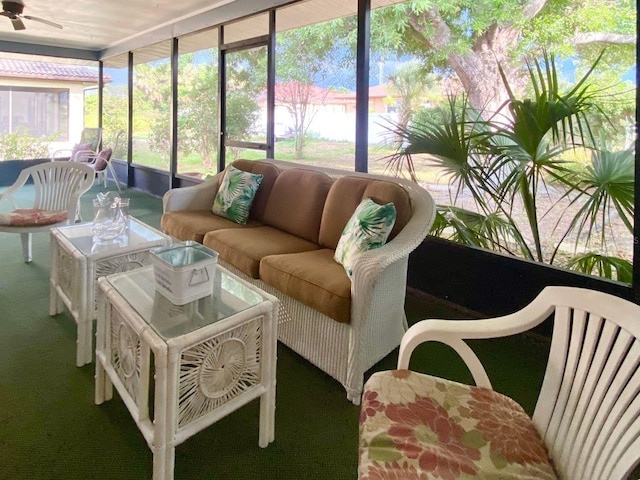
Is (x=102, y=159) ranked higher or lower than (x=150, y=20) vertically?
lower

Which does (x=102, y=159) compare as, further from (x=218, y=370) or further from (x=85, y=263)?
(x=218, y=370)

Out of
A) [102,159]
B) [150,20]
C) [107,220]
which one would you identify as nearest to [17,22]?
[150,20]

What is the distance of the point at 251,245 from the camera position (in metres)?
2.47

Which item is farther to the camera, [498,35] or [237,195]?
[237,195]

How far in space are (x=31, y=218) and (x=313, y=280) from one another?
2.31 m

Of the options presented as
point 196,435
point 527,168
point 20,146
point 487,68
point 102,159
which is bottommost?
point 196,435

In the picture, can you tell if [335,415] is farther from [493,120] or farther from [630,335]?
[493,120]

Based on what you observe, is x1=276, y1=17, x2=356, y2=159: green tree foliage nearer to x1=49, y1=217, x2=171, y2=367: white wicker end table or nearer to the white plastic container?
Answer: x1=49, y1=217, x2=171, y2=367: white wicker end table

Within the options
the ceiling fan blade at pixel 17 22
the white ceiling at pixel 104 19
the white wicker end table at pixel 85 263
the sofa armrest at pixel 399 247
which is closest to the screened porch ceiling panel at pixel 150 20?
the white ceiling at pixel 104 19

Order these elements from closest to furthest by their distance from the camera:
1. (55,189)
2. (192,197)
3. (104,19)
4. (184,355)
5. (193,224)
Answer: (184,355) → (193,224) → (192,197) → (55,189) → (104,19)

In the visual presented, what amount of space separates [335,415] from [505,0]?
2489mm

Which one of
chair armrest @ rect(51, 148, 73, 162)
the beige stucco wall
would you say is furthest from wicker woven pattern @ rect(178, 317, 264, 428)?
the beige stucco wall

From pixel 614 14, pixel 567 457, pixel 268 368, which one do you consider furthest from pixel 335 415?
pixel 614 14

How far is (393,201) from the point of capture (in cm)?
221
